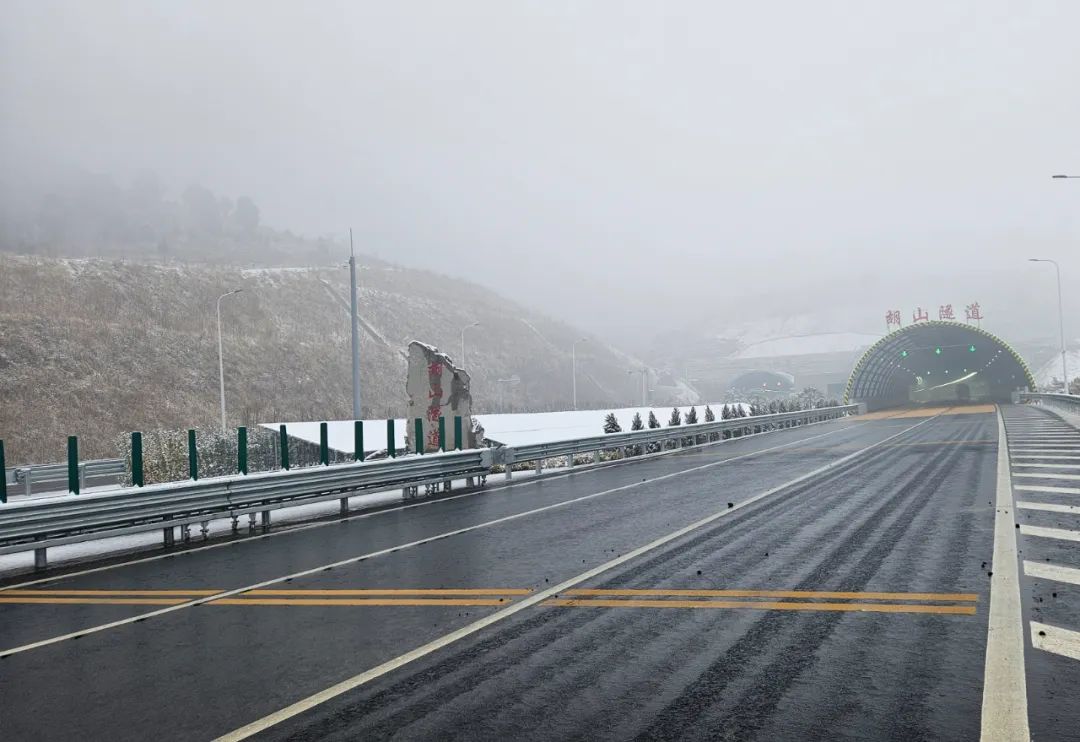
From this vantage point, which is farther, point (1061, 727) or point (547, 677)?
point (547, 677)

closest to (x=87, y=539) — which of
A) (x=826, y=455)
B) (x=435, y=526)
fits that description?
(x=435, y=526)

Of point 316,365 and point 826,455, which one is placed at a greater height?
point 316,365

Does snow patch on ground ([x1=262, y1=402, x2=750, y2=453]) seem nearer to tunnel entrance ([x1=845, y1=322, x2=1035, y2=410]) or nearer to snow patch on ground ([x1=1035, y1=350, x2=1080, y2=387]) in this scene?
tunnel entrance ([x1=845, y1=322, x2=1035, y2=410])

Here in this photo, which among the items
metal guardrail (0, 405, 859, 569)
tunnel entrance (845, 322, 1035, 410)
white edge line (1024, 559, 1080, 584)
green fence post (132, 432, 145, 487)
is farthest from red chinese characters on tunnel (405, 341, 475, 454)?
tunnel entrance (845, 322, 1035, 410)

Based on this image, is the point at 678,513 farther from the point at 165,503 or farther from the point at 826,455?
the point at 826,455

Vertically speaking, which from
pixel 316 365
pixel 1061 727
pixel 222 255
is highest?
pixel 222 255

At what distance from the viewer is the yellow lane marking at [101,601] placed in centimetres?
837

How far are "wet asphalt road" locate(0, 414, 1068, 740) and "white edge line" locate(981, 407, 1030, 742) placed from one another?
0.10 metres

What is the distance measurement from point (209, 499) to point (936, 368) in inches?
4194

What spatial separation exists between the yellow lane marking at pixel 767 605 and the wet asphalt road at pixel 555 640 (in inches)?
1.4

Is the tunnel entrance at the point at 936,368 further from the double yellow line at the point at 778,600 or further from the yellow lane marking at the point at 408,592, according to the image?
the yellow lane marking at the point at 408,592

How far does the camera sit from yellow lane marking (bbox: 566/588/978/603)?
7.08 metres

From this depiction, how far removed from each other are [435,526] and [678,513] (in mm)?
3788

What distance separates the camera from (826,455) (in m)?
23.7
